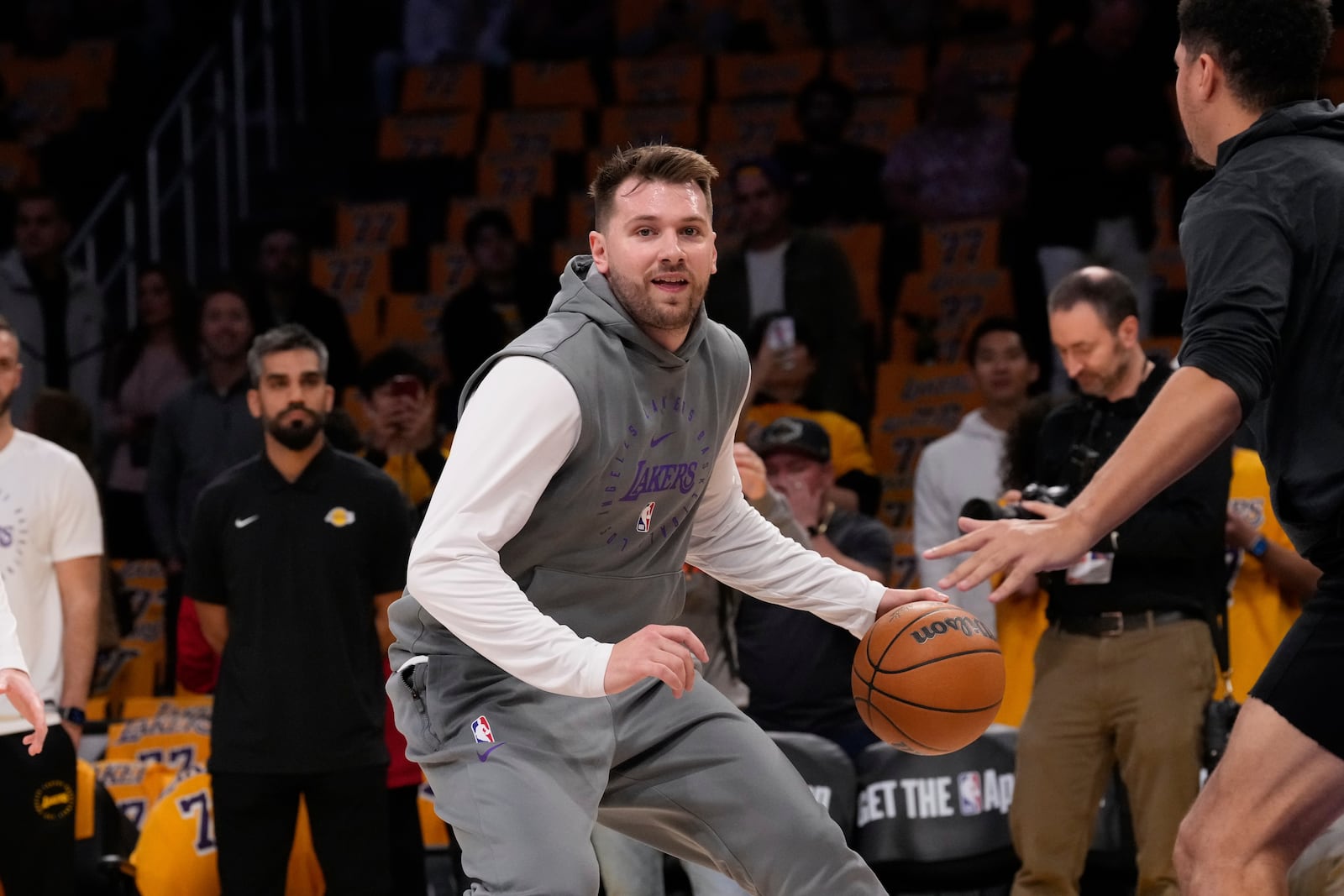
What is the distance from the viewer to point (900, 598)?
4223 mm

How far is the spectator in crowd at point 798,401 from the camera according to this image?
770 cm

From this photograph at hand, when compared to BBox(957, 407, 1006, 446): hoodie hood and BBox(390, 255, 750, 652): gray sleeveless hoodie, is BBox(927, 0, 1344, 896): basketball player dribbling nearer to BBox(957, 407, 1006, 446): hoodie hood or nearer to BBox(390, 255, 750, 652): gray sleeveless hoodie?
BBox(390, 255, 750, 652): gray sleeveless hoodie

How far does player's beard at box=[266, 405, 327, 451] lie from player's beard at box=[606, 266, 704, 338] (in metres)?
2.61

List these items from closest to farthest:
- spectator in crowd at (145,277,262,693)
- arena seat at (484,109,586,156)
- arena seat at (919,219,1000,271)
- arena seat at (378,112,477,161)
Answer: spectator in crowd at (145,277,262,693)
arena seat at (919,219,1000,271)
arena seat at (484,109,586,156)
arena seat at (378,112,477,161)

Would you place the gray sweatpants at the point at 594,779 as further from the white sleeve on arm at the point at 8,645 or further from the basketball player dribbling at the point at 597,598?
the white sleeve on arm at the point at 8,645

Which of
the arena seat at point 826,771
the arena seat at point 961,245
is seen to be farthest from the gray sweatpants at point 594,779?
the arena seat at point 961,245

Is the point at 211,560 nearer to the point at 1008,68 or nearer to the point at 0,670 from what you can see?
the point at 0,670

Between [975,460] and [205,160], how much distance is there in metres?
7.91

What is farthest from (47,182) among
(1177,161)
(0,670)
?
(0,670)

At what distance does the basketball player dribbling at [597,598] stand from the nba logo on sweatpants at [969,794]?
226 cm

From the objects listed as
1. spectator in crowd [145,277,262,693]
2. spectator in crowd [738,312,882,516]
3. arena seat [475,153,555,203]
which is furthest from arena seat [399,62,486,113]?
spectator in crowd [738,312,882,516]

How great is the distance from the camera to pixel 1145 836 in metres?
5.76

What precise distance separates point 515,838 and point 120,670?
552cm

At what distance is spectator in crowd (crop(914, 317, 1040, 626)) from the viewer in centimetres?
723
